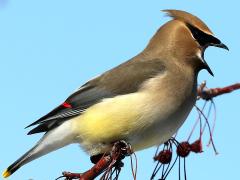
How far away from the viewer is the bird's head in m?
4.54

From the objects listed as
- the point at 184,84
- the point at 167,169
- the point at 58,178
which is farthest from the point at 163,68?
the point at 58,178

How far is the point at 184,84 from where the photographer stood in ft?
14.2

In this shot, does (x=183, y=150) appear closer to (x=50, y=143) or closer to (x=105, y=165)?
(x=105, y=165)

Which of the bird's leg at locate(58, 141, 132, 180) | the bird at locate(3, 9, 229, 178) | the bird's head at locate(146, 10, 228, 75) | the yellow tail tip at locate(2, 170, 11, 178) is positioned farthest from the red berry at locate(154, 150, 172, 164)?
the bird's head at locate(146, 10, 228, 75)

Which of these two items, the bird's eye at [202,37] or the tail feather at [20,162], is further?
the bird's eye at [202,37]

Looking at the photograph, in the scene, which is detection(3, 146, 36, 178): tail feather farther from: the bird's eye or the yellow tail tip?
the bird's eye

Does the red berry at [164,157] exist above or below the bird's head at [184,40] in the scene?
below

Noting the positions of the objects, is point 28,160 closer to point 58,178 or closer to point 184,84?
point 58,178

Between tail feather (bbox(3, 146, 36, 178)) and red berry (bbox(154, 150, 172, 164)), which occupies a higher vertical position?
tail feather (bbox(3, 146, 36, 178))

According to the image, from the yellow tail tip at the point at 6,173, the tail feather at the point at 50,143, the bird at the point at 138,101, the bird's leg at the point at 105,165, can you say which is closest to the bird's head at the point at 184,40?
the bird at the point at 138,101

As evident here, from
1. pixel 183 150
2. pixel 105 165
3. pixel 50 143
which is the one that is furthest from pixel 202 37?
pixel 105 165

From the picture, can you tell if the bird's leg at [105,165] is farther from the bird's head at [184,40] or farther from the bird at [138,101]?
the bird's head at [184,40]

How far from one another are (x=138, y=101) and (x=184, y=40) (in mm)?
858

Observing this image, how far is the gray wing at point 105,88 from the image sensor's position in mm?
4164
